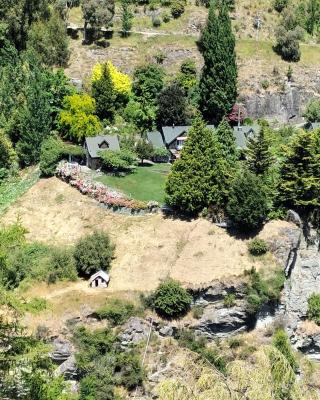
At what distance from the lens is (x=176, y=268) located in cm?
5644

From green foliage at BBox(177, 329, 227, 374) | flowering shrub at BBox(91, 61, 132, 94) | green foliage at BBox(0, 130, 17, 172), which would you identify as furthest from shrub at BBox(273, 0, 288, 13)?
green foliage at BBox(177, 329, 227, 374)

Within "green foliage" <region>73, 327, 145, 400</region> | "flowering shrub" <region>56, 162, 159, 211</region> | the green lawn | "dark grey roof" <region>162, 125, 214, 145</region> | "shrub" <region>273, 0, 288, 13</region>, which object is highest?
"shrub" <region>273, 0, 288, 13</region>

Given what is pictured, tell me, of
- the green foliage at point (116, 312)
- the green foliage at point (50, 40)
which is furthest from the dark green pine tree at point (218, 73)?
the green foliage at point (116, 312)

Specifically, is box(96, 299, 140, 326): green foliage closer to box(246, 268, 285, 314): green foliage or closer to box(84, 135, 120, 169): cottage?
box(246, 268, 285, 314): green foliage

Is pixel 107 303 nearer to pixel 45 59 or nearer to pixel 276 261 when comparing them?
pixel 276 261

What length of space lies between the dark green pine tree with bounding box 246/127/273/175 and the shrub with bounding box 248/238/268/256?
24.8ft

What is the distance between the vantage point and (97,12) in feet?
289

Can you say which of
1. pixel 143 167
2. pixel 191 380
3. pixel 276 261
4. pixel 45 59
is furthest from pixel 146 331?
pixel 45 59

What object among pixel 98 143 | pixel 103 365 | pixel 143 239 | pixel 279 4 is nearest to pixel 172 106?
pixel 98 143

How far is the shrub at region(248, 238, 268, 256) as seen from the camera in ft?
185

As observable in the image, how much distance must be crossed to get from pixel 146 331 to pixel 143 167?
79.0 ft

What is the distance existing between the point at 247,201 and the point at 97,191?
15790 mm

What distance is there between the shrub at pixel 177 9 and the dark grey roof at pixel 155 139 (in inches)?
1076

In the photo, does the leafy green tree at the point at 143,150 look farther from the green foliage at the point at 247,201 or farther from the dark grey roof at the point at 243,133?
the green foliage at the point at 247,201
